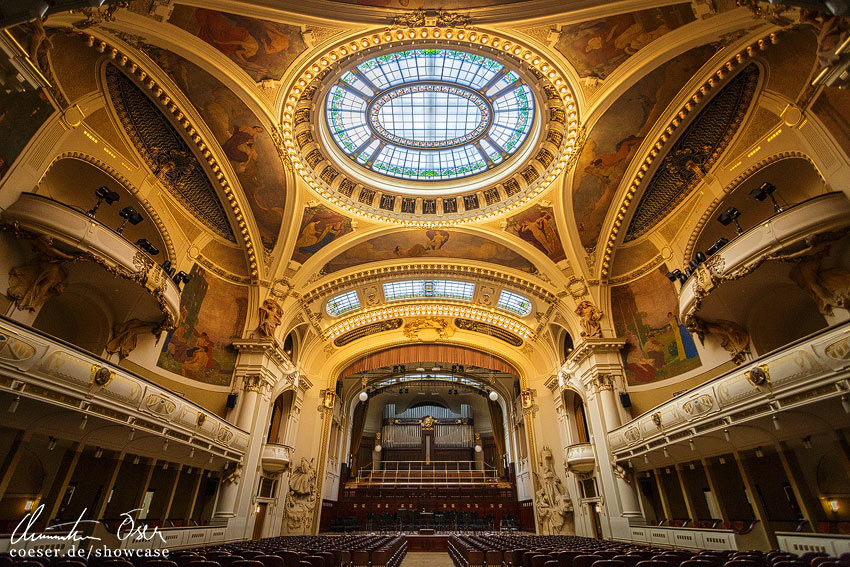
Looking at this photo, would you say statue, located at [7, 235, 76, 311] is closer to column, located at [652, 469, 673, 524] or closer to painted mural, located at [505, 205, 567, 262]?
painted mural, located at [505, 205, 567, 262]

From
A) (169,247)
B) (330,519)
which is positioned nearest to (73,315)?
(169,247)

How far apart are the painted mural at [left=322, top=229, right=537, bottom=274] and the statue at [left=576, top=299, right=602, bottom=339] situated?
2.81m

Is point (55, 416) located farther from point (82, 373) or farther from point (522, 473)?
point (522, 473)

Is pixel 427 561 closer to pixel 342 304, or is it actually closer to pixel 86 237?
pixel 342 304

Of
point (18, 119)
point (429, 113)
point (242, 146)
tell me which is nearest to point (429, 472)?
point (429, 113)

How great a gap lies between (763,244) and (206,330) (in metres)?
17.8

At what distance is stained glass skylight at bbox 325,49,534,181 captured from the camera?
46.8 feet

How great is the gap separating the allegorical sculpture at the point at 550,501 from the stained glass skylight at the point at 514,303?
23.4ft

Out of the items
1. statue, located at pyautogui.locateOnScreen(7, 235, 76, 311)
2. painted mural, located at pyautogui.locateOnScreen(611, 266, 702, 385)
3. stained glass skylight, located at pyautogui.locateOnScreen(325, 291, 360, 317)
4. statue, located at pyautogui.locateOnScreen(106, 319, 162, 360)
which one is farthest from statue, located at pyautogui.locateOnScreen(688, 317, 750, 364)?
statue, located at pyautogui.locateOnScreen(7, 235, 76, 311)

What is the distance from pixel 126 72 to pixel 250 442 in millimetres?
12579

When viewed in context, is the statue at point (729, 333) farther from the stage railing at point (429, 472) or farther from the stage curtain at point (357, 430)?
the stage curtain at point (357, 430)

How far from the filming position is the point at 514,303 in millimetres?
21578

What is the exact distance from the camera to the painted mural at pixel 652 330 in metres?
14.2

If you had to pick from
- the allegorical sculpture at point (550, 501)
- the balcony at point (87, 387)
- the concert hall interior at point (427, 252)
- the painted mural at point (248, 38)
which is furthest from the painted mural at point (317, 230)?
the allegorical sculpture at point (550, 501)
